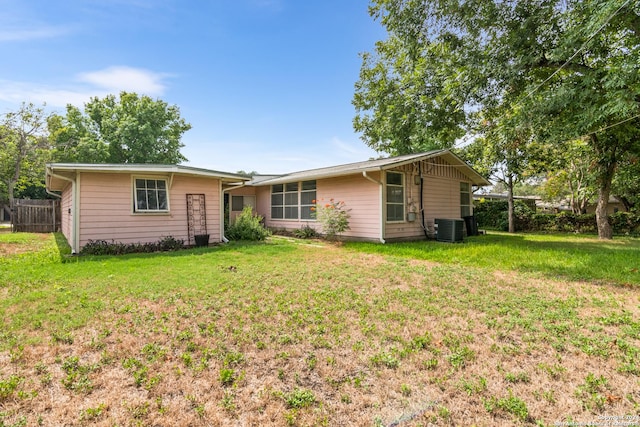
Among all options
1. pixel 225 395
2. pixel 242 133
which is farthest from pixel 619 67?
pixel 242 133

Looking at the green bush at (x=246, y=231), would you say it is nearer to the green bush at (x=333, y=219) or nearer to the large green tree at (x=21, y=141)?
the green bush at (x=333, y=219)

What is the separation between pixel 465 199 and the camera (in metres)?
13.4

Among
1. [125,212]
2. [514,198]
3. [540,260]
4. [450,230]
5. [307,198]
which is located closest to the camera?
[540,260]

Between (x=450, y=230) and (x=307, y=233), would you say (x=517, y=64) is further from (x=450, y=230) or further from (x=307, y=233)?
(x=307, y=233)

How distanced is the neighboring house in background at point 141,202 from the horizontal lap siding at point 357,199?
3.14 metres

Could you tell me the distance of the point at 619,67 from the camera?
19.2 ft

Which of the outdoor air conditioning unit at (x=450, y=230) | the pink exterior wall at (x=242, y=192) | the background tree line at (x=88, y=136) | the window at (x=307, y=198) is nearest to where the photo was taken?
the outdoor air conditioning unit at (x=450, y=230)

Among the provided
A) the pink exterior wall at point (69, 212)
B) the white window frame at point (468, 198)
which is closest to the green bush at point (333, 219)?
the white window frame at point (468, 198)

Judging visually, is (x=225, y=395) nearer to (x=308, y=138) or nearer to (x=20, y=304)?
(x=20, y=304)

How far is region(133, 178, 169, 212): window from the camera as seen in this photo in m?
8.54

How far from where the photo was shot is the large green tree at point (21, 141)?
17469mm

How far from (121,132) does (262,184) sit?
16002mm

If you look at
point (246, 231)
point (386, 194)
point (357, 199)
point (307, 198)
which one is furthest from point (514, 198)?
point (246, 231)

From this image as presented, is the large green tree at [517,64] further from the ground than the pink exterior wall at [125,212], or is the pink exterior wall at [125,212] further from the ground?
the large green tree at [517,64]
